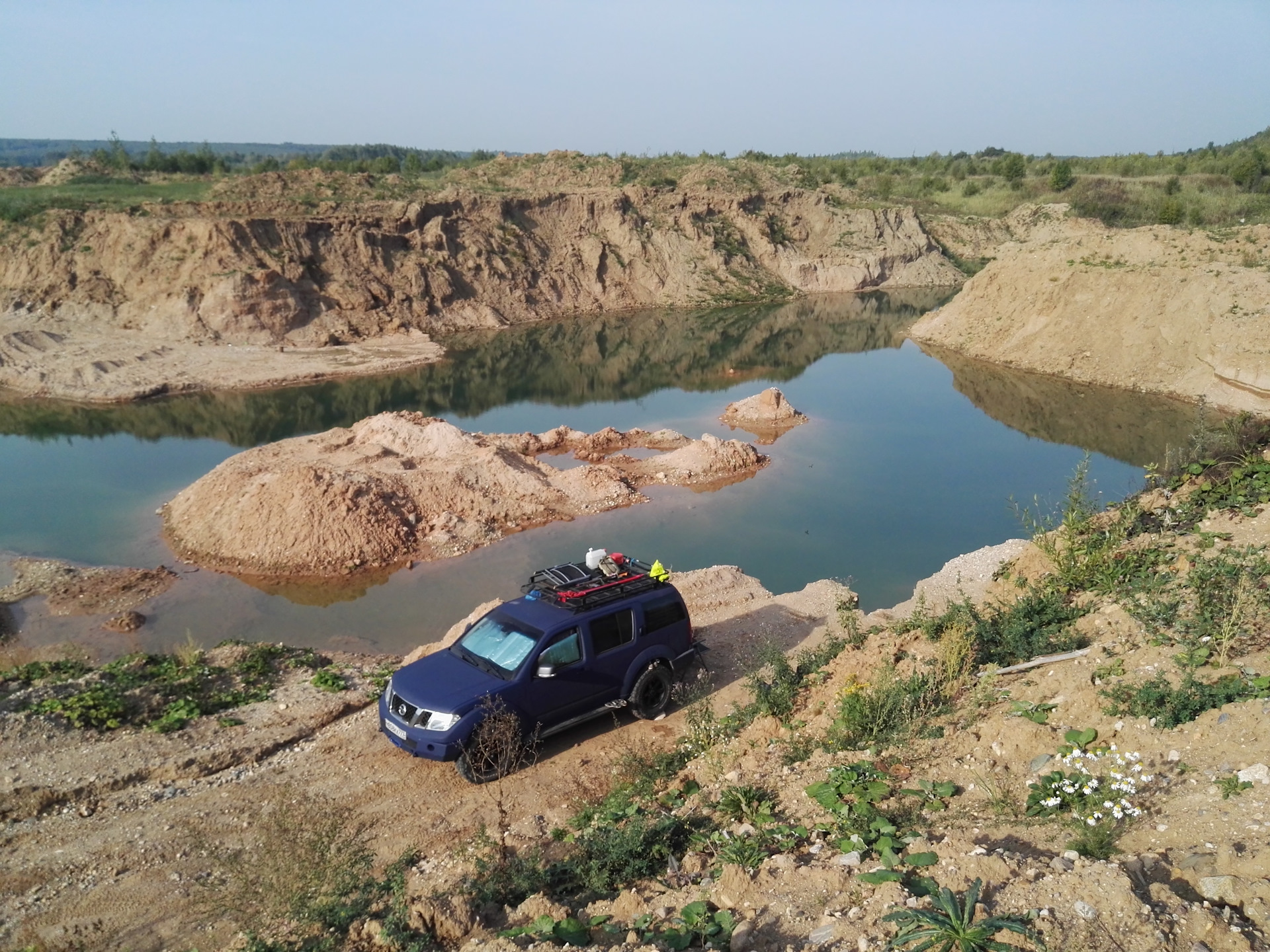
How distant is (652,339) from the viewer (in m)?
45.7

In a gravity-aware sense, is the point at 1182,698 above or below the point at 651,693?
above

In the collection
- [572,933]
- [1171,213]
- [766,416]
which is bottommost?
[766,416]

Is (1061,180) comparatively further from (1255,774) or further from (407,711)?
(407,711)

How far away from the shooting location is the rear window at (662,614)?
31.4 ft

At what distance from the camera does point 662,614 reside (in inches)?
383

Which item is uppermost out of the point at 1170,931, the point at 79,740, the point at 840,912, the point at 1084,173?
the point at 1084,173

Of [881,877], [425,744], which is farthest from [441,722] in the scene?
[881,877]

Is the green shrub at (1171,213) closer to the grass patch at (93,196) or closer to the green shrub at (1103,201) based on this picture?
the green shrub at (1103,201)

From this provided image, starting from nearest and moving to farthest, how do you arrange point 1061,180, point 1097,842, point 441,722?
point 1097,842
point 441,722
point 1061,180

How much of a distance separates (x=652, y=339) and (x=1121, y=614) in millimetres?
39114

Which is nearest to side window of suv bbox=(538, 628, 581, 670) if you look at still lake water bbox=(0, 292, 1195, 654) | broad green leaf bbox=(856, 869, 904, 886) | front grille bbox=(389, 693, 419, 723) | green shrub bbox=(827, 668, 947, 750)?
front grille bbox=(389, 693, 419, 723)

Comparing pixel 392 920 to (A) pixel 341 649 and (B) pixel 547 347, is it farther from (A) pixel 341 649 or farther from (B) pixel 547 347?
(B) pixel 547 347

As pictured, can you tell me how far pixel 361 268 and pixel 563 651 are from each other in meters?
41.3

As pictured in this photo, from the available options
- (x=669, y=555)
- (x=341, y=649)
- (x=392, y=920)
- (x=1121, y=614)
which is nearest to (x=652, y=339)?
(x=669, y=555)
